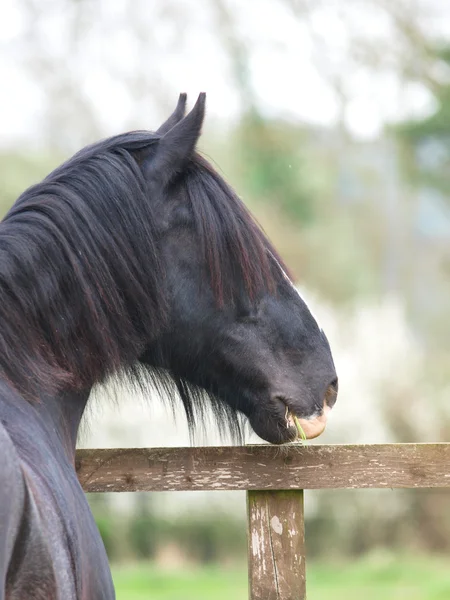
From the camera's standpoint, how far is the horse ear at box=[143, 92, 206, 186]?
2.84 m

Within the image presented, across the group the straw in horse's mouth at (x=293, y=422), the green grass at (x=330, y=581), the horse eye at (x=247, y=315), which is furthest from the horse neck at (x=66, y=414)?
the green grass at (x=330, y=581)

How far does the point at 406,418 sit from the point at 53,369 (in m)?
12.5

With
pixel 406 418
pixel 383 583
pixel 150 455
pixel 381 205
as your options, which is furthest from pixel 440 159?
pixel 150 455

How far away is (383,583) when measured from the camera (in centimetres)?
1194

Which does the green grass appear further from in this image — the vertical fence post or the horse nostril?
the horse nostril

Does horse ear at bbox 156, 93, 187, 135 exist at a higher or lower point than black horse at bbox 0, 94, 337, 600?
Result: higher

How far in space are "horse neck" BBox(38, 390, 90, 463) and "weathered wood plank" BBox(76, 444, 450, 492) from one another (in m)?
0.77

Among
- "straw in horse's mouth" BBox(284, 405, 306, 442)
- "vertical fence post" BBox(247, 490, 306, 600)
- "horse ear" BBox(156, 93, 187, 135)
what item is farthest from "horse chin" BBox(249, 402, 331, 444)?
"horse ear" BBox(156, 93, 187, 135)

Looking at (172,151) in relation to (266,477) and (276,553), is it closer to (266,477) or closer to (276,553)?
(266,477)

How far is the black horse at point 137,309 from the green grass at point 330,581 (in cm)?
791

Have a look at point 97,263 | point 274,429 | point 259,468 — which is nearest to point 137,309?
point 97,263

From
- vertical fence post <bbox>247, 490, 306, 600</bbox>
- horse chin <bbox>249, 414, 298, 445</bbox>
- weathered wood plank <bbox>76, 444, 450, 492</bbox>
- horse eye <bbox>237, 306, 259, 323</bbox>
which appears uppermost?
horse eye <bbox>237, 306, 259, 323</bbox>

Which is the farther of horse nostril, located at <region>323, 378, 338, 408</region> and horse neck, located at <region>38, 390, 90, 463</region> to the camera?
horse nostril, located at <region>323, 378, 338, 408</region>

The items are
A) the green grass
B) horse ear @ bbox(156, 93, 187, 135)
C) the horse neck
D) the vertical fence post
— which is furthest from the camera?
the green grass
